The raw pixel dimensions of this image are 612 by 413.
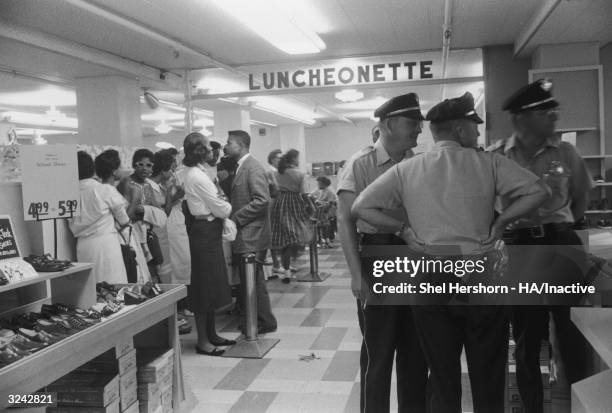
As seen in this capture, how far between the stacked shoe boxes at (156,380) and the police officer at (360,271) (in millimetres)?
994

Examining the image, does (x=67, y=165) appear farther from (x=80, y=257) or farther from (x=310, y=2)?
(x=310, y=2)

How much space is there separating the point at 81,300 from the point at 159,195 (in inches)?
72.4

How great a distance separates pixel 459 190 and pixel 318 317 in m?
3.12

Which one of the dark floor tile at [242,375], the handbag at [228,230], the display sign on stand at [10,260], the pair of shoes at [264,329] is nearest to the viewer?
the display sign on stand at [10,260]

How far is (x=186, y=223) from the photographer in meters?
3.73

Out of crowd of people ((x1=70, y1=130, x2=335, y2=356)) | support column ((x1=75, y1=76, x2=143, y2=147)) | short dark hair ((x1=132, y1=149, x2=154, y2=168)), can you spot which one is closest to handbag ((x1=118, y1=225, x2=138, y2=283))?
crowd of people ((x1=70, y1=130, x2=335, y2=356))

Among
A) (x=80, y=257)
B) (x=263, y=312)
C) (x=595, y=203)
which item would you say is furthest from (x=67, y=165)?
(x=595, y=203)

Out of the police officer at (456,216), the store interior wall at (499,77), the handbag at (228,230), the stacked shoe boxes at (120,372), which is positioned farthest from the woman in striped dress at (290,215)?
the police officer at (456,216)

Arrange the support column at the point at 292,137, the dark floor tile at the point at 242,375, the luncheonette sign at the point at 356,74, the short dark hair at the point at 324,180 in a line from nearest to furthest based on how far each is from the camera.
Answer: the dark floor tile at the point at 242,375
the luncheonette sign at the point at 356,74
the short dark hair at the point at 324,180
the support column at the point at 292,137

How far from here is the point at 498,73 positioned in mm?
5781

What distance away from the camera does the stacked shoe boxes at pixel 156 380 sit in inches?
103

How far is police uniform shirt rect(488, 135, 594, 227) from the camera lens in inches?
86.0

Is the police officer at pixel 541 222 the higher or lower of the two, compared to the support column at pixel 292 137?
lower

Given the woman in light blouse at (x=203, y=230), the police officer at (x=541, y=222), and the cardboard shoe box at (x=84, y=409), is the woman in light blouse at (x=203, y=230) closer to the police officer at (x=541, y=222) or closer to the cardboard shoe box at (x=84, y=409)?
the cardboard shoe box at (x=84, y=409)
